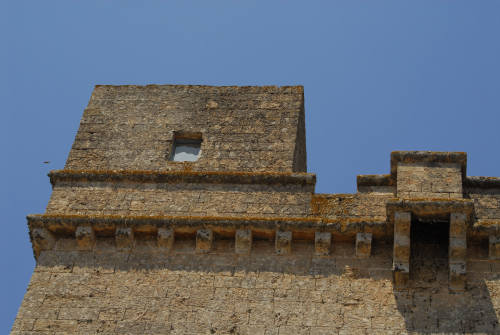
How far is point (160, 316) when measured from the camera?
451 inches

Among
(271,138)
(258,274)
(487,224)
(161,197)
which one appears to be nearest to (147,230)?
(161,197)

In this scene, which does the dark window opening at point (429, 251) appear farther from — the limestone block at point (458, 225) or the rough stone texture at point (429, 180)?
the rough stone texture at point (429, 180)

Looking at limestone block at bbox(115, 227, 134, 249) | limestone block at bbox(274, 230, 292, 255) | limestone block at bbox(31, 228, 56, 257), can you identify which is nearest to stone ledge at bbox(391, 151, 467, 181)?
limestone block at bbox(274, 230, 292, 255)

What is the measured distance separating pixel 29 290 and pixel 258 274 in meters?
2.98

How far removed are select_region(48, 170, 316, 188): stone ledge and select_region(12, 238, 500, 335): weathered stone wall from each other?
1.10m

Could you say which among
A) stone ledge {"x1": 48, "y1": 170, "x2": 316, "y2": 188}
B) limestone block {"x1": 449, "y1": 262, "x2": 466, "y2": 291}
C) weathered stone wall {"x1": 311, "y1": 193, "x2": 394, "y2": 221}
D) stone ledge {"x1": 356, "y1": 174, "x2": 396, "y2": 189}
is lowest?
limestone block {"x1": 449, "y1": 262, "x2": 466, "y2": 291}

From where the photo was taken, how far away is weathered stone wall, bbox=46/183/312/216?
12.6 meters

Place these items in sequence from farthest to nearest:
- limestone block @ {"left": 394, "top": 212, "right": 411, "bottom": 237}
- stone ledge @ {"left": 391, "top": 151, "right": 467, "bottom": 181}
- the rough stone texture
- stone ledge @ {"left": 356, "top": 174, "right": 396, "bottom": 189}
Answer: stone ledge @ {"left": 356, "top": 174, "right": 396, "bottom": 189} < stone ledge @ {"left": 391, "top": 151, "right": 467, "bottom": 181} < the rough stone texture < limestone block @ {"left": 394, "top": 212, "right": 411, "bottom": 237}

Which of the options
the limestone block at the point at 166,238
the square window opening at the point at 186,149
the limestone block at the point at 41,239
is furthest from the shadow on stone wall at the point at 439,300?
the limestone block at the point at 41,239

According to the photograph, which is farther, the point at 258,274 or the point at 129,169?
the point at 129,169

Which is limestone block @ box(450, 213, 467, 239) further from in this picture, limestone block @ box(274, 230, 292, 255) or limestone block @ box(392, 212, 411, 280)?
limestone block @ box(274, 230, 292, 255)

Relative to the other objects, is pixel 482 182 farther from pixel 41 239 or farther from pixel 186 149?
pixel 41 239

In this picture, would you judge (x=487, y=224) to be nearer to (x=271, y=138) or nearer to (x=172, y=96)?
(x=271, y=138)

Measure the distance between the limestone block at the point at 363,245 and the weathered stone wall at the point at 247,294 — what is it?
0.26 ft
